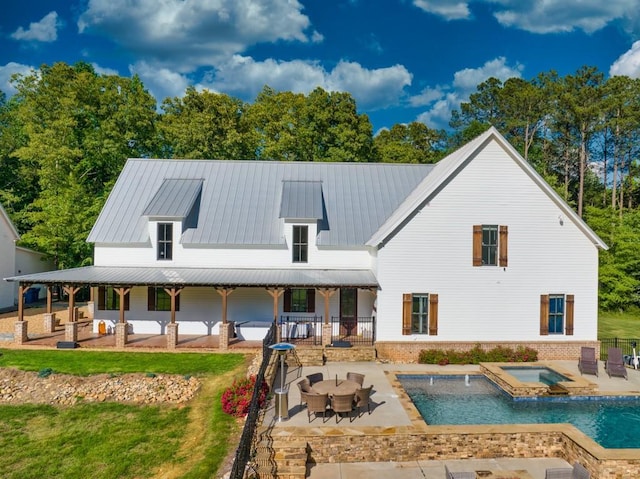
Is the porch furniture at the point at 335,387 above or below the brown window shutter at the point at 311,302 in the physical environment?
below

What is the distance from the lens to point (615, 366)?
15.9m

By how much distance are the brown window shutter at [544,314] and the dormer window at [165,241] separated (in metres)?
18.3

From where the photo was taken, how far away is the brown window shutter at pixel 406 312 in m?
17.9

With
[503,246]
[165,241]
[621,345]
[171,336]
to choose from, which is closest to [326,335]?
[171,336]

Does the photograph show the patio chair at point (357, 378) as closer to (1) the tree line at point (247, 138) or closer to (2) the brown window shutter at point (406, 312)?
(2) the brown window shutter at point (406, 312)

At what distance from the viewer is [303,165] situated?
85.3ft

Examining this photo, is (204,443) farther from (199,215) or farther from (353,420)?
(199,215)

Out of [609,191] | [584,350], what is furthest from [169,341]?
[609,191]

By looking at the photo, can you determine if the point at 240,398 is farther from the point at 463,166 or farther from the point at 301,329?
the point at 463,166

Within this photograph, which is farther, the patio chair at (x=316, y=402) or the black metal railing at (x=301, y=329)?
the black metal railing at (x=301, y=329)

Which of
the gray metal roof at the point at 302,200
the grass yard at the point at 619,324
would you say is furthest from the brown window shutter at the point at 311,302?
the grass yard at the point at 619,324

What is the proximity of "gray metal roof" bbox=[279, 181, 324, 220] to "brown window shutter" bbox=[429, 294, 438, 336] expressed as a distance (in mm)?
7170

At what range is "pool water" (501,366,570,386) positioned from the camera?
1576cm

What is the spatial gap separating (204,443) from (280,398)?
2360 millimetres
